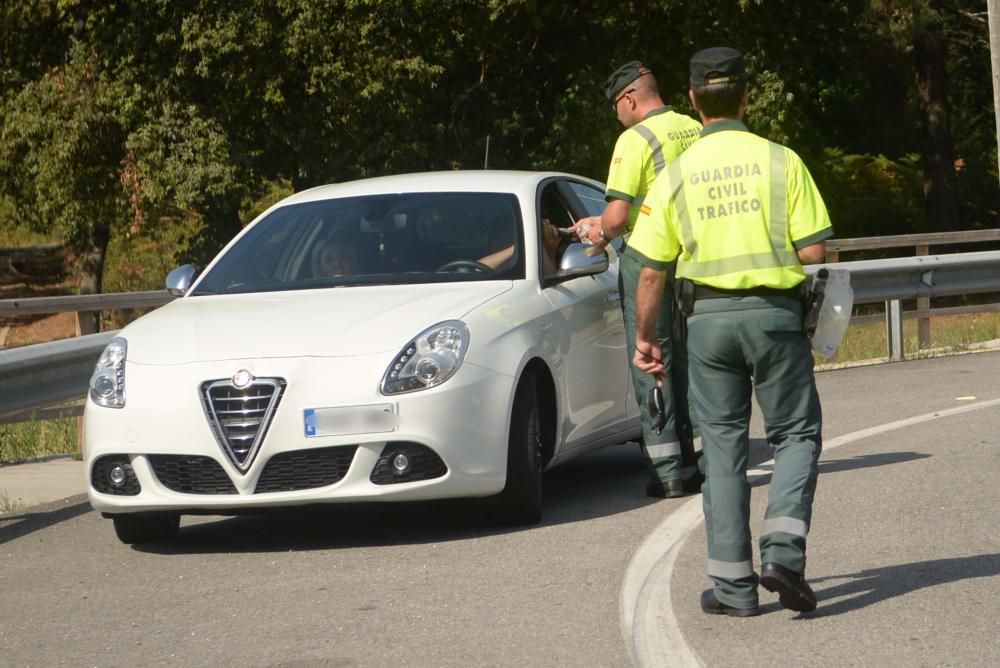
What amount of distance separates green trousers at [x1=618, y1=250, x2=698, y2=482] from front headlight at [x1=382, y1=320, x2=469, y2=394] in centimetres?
113

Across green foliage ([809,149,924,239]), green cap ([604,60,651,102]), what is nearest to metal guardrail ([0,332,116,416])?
green cap ([604,60,651,102])

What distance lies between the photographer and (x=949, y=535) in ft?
22.9

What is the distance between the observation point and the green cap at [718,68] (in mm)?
5734

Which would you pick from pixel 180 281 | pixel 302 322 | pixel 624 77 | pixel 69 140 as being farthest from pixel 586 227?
pixel 69 140

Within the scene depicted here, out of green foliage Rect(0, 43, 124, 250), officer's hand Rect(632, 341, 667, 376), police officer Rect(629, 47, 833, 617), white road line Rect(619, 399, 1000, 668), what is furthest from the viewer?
green foliage Rect(0, 43, 124, 250)

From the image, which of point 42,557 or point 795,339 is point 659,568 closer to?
point 795,339

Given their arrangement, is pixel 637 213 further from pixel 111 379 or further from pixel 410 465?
pixel 111 379

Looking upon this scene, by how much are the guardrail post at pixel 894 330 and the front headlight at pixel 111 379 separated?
9.51 metres

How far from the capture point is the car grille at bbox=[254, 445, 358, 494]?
7.07 metres

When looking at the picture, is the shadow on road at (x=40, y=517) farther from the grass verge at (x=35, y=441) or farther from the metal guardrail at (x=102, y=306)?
the grass verge at (x=35, y=441)

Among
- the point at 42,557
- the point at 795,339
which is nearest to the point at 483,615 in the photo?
the point at 795,339

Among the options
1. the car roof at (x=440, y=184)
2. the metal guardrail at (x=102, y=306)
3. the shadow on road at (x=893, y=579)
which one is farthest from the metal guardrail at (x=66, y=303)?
the shadow on road at (x=893, y=579)

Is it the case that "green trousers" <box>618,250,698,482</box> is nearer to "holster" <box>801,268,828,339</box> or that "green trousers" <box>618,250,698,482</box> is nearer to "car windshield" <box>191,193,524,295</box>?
"car windshield" <box>191,193,524,295</box>

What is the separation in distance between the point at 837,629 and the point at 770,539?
333 mm
